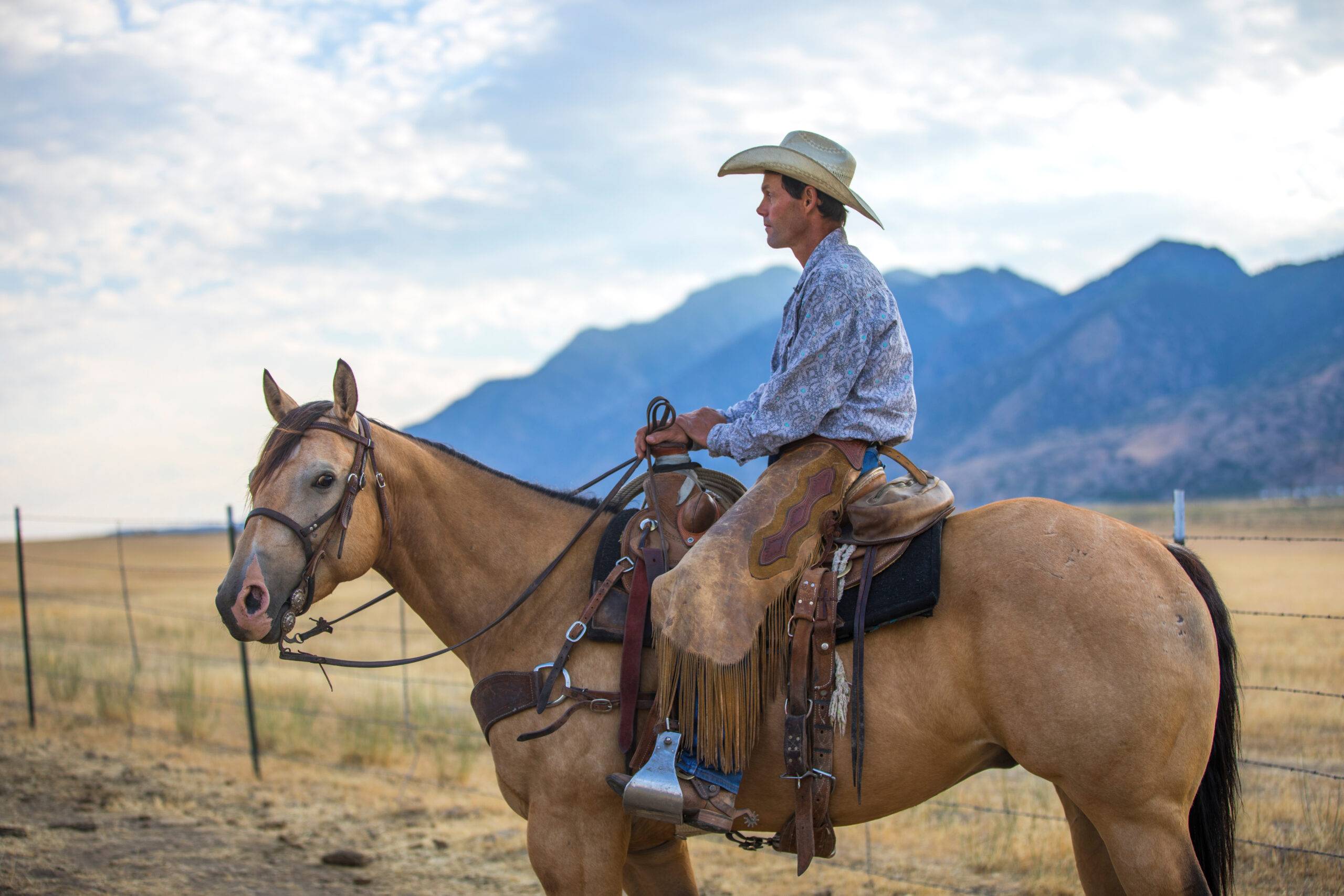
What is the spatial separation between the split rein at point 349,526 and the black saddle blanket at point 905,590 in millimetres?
974

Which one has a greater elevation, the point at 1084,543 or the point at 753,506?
the point at 753,506

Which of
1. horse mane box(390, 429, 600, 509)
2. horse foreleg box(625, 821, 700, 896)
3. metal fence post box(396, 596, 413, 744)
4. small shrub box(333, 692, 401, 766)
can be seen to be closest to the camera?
horse foreleg box(625, 821, 700, 896)

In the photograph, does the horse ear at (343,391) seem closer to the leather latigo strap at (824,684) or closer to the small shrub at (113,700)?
the leather latigo strap at (824,684)

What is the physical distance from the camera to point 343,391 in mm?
3398

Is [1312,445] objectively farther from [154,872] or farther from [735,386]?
[735,386]

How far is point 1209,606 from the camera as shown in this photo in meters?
3.15

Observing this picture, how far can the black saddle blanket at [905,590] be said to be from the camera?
9.97 ft

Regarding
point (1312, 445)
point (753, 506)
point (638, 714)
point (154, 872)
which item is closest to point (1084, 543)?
point (753, 506)

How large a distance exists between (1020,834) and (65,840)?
6.28 metres

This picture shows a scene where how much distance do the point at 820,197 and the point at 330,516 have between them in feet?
7.00

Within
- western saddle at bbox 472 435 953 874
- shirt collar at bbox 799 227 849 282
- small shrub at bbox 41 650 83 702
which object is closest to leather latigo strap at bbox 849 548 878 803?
western saddle at bbox 472 435 953 874

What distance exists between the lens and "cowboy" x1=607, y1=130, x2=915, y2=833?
313 centimetres

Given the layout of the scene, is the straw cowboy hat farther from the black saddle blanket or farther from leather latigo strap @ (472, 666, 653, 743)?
leather latigo strap @ (472, 666, 653, 743)

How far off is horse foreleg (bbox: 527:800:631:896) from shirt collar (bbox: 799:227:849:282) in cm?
197
